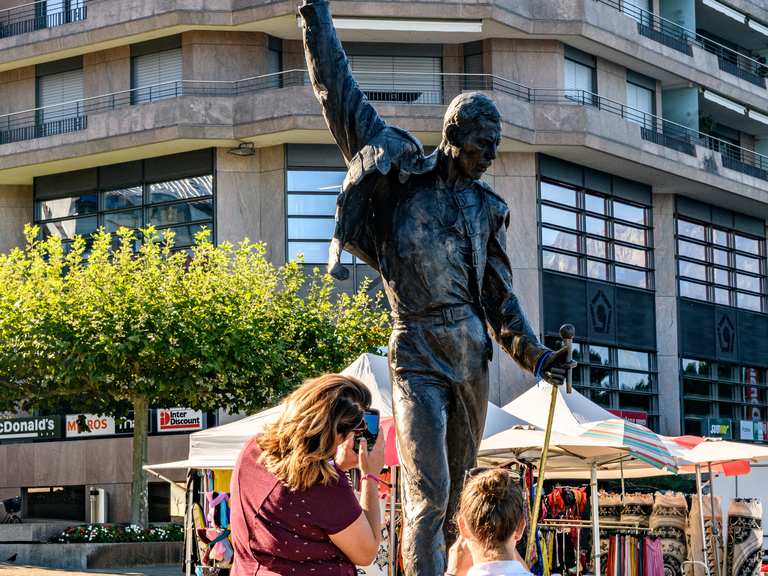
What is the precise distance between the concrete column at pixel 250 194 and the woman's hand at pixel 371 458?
107ft

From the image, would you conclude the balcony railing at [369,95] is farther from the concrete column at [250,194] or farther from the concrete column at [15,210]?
the concrete column at [15,210]

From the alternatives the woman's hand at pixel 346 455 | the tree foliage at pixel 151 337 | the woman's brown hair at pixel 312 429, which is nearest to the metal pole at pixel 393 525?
the woman's hand at pixel 346 455

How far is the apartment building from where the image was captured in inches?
1476

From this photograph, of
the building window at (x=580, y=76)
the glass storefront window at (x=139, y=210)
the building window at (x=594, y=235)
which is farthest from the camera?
the building window at (x=580, y=76)

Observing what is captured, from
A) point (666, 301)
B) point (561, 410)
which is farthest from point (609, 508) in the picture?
point (666, 301)

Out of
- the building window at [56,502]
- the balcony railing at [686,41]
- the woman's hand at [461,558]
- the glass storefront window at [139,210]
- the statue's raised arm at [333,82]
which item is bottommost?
the building window at [56,502]

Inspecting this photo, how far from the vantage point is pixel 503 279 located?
275 inches

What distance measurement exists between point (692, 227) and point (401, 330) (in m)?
38.9

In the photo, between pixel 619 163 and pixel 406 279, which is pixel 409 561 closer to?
pixel 406 279

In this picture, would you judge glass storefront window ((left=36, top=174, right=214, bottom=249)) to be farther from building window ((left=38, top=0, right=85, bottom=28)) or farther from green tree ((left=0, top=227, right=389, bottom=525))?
green tree ((left=0, top=227, right=389, bottom=525))

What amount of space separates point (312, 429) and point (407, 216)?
2.46 m

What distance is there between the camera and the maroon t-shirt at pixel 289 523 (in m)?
4.56

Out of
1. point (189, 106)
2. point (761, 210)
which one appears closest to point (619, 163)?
point (761, 210)

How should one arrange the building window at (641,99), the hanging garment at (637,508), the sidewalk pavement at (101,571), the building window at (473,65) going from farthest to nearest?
1. the building window at (641,99)
2. the building window at (473,65)
3. the sidewalk pavement at (101,571)
4. the hanging garment at (637,508)
